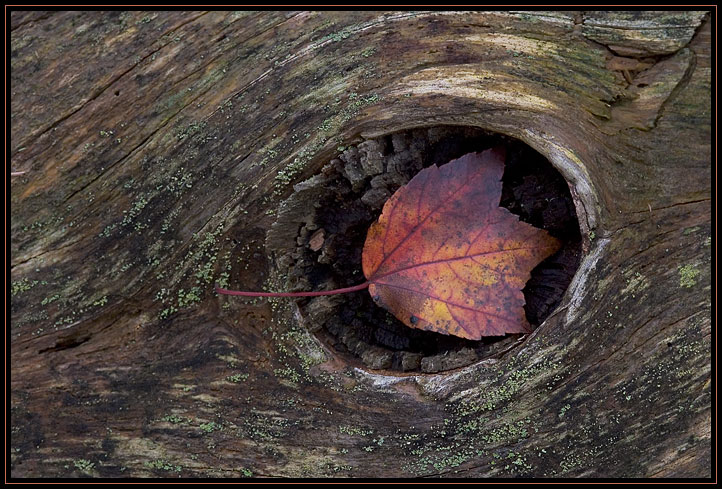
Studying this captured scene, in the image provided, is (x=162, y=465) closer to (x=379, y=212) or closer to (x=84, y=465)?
(x=84, y=465)

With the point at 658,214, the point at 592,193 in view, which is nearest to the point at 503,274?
the point at 592,193

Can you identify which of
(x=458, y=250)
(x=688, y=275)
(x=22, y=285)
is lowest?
(x=688, y=275)

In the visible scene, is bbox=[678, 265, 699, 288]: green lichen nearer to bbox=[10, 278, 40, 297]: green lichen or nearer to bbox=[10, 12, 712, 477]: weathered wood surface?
bbox=[10, 12, 712, 477]: weathered wood surface

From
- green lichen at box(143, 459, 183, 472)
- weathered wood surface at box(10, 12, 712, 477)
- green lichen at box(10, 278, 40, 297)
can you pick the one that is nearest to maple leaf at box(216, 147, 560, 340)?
weathered wood surface at box(10, 12, 712, 477)

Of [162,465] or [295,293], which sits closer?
[295,293]

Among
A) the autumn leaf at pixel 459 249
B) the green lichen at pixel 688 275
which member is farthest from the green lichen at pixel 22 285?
the green lichen at pixel 688 275

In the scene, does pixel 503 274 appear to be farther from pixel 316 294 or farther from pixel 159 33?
pixel 159 33

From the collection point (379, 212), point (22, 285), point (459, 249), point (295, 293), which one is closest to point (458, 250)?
point (459, 249)
